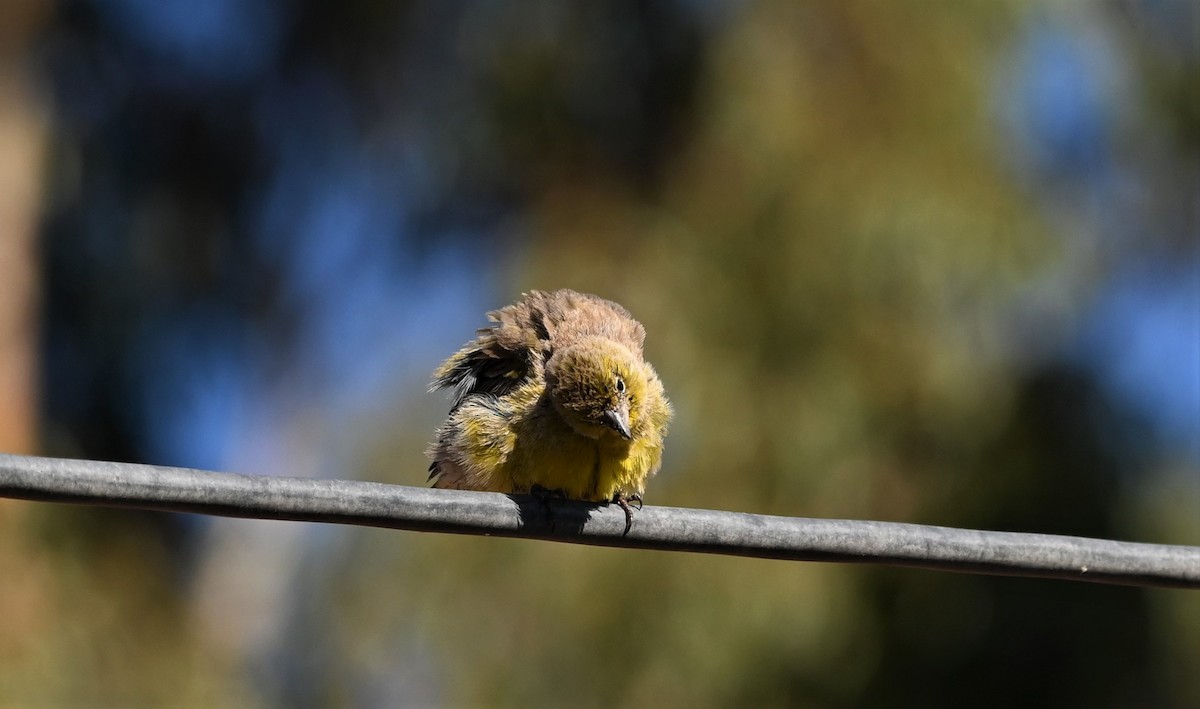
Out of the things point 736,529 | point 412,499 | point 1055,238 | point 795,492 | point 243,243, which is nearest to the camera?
point 412,499

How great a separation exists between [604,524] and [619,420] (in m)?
1.35

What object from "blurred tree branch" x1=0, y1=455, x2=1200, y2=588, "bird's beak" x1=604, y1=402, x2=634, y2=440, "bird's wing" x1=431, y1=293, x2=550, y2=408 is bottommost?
"blurred tree branch" x1=0, y1=455, x2=1200, y2=588

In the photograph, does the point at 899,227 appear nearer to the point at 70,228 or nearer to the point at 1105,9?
the point at 1105,9

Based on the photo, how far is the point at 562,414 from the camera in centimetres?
530

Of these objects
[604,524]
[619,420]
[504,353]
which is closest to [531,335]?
[504,353]

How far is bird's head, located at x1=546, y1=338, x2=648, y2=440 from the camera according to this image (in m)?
5.18

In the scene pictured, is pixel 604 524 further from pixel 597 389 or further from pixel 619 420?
pixel 597 389

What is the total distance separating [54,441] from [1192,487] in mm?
8345

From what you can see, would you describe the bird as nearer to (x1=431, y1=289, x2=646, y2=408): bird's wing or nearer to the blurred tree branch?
(x1=431, y1=289, x2=646, y2=408): bird's wing

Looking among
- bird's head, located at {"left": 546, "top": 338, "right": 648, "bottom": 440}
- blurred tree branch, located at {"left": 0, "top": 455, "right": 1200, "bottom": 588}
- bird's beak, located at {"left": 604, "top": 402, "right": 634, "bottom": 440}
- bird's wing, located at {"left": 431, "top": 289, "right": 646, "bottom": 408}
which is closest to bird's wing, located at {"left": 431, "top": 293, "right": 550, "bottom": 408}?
bird's wing, located at {"left": 431, "top": 289, "right": 646, "bottom": 408}

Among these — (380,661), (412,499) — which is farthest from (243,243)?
(412,499)

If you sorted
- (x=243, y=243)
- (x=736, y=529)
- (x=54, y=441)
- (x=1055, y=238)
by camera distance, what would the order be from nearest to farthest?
(x=736, y=529)
(x=1055, y=238)
(x=54, y=441)
(x=243, y=243)

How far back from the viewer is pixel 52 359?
12.2 metres

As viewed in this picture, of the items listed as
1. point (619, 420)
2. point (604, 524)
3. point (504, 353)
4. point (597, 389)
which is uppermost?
point (504, 353)
